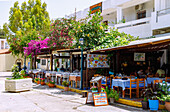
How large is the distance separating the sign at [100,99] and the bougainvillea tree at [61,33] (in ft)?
36.8

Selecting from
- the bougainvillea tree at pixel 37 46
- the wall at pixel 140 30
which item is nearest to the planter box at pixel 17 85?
the bougainvillea tree at pixel 37 46

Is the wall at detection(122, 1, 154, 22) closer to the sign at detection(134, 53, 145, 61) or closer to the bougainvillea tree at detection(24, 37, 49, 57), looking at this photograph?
the sign at detection(134, 53, 145, 61)

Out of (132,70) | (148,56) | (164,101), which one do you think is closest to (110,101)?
(164,101)

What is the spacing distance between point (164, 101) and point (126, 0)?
45.7 ft

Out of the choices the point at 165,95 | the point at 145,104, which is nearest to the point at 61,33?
the point at 145,104

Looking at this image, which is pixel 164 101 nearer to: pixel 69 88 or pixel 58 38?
pixel 69 88

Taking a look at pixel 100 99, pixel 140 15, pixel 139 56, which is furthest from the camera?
pixel 140 15

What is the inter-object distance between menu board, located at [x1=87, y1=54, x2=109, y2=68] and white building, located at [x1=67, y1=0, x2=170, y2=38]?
5.07 meters

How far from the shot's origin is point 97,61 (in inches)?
558

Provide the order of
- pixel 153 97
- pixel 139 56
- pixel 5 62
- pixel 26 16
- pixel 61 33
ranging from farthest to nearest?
pixel 5 62
pixel 26 16
pixel 61 33
pixel 139 56
pixel 153 97

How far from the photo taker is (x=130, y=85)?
32.3 ft

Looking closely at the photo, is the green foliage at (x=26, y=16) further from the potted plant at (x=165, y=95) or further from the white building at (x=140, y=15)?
the potted plant at (x=165, y=95)

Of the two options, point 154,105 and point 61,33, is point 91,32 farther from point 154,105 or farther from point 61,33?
point 154,105

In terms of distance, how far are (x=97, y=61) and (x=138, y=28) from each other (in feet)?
20.5
